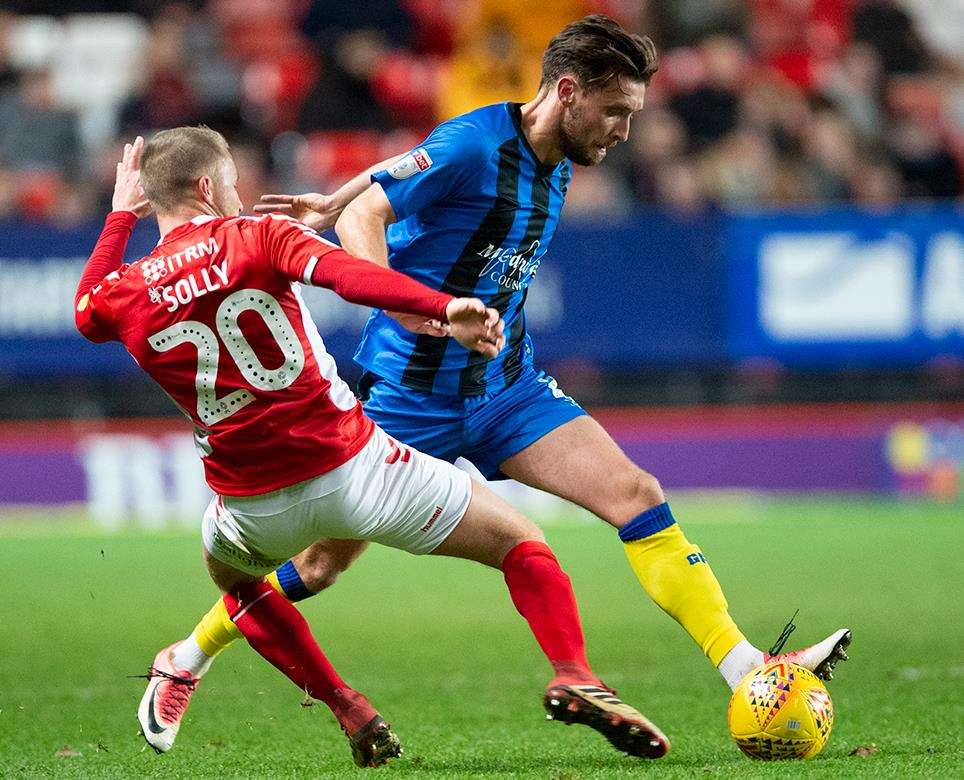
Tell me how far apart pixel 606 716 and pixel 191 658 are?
1.65 metres

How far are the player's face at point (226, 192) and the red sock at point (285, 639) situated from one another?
3.85 feet

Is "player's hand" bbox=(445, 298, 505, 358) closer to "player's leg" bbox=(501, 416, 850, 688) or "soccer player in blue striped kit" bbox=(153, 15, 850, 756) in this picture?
"soccer player in blue striped kit" bbox=(153, 15, 850, 756)

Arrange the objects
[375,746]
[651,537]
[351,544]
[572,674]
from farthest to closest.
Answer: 1. [351,544]
2. [651,537]
3. [375,746]
4. [572,674]

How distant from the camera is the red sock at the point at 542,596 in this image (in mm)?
4754

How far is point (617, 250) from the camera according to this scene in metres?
13.2

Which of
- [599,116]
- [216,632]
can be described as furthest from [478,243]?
[216,632]

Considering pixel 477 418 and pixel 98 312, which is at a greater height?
pixel 98 312

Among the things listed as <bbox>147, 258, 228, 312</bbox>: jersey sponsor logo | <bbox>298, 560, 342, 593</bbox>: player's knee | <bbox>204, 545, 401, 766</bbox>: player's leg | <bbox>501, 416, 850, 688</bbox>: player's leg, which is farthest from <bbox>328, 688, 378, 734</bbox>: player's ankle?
<bbox>147, 258, 228, 312</bbox>: jersey sponsor logo

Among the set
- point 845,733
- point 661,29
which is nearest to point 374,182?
point 845,733

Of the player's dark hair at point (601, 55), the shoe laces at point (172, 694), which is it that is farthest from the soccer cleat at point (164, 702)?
the player's dark hair at point (601, 55)

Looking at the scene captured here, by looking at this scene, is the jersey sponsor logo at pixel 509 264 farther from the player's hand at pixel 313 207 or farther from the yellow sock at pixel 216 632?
the yellow sock at pixel 216 632

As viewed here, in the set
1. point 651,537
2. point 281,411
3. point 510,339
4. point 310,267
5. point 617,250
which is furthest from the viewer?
point 617,250

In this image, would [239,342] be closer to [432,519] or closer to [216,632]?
[432,519]

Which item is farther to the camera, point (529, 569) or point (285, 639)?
point (285, 639)
